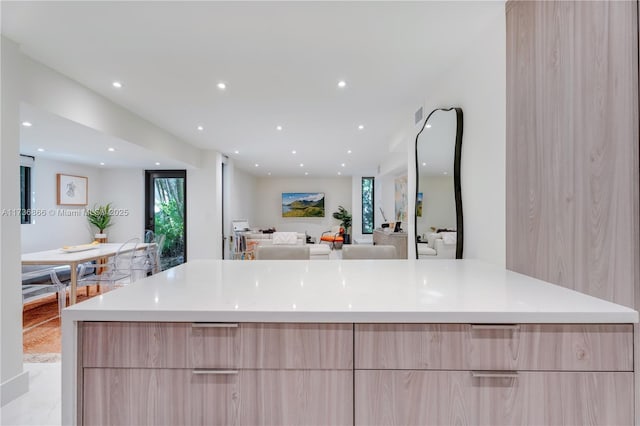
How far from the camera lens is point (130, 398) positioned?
0.91 m

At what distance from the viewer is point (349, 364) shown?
899 mm

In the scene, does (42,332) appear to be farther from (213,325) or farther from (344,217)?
(344,217)

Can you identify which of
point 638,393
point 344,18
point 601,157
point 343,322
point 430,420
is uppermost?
point 344,18

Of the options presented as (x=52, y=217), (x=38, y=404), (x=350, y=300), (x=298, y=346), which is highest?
(x=52, y=217)

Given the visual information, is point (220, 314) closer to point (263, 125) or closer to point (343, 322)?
point (343, 322)

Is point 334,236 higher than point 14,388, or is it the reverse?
point 334,236

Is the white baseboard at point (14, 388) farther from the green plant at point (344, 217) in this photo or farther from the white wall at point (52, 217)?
the green plant at point (344, 217)

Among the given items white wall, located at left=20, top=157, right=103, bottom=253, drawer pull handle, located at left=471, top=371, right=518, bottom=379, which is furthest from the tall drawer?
white wall, located at left=20, top=157, right=103, bottom=253

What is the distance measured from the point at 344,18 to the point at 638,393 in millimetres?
Result: 2205

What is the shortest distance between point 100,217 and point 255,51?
19.3ft

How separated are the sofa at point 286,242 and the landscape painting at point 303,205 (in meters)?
3.29

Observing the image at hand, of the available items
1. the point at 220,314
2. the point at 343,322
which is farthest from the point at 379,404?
the point at 220,314

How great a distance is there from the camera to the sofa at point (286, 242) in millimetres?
4949

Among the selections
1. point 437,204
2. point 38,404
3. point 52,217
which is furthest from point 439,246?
point 52,217
